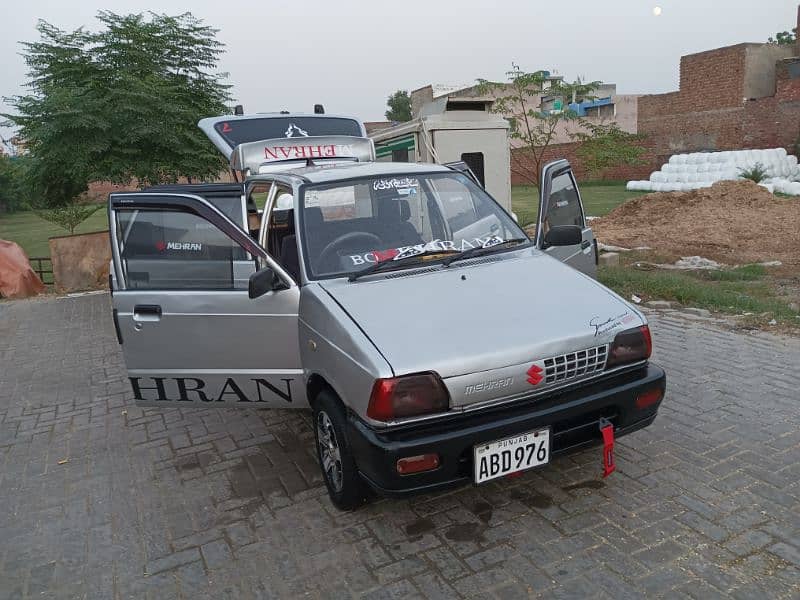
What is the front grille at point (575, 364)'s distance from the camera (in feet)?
9.40

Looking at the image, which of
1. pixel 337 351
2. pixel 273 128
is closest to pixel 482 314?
pixel 337 351

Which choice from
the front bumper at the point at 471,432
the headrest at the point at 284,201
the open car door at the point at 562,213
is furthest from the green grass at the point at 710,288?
the headrest at the point at 284,201

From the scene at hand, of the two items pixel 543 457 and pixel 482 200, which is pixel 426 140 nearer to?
pixel 482 200

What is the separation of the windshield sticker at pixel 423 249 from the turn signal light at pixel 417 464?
128 cm

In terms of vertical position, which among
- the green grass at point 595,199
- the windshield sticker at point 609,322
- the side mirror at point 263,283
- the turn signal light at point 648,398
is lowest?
the green grass at point 595,199

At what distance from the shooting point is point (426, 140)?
32.6 ft

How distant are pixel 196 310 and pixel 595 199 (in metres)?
23.5

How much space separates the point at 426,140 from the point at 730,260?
18.6ft

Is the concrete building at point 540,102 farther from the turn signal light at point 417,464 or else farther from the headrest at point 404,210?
the turn signal light at point 417,464

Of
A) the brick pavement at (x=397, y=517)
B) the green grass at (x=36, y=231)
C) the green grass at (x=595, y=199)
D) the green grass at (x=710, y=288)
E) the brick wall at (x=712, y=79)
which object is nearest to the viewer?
the brick pavement at (x=397, y=517)

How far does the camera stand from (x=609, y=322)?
10.1ft

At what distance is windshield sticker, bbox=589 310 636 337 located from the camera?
301 cm

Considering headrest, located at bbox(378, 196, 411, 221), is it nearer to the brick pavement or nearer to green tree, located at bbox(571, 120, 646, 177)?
the brick pavement

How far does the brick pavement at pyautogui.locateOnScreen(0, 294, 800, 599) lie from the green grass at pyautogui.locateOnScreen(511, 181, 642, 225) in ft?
48.8
